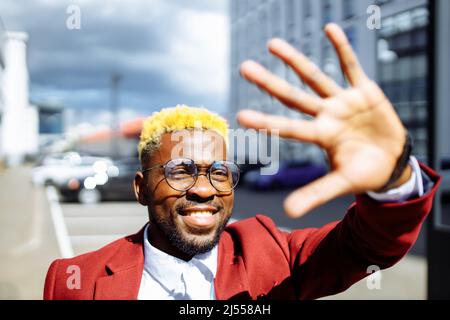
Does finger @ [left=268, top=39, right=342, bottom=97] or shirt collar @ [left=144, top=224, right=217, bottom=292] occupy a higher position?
finger @ [left=268, top=39, right=342, bottom=97]

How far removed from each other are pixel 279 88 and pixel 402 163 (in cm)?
35

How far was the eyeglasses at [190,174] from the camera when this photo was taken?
4.37ft

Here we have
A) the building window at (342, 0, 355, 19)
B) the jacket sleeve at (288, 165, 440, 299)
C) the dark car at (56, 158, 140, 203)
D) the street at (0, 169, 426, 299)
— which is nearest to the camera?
→ the jacket sleeve at (288, 165, 440, 299)

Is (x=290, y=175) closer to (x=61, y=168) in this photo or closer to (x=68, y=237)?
(x=61, y=168)

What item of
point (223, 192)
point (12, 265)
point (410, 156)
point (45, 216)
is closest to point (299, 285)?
point (223, 192)

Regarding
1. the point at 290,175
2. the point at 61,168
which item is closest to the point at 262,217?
the point at 61,168

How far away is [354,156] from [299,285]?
2.31ft

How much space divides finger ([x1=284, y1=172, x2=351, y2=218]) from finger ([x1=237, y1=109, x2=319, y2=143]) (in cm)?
10

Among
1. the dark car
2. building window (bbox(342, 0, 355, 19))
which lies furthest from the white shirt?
the dark car

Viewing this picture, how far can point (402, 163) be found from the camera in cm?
101

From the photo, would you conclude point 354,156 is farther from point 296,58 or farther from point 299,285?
point 299,285

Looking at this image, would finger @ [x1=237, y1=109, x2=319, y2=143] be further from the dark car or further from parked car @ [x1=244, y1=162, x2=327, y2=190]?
parked car @ [x1=244, y1=162, x2=327, y2=190]

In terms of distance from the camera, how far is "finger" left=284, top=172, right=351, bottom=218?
859 mm
